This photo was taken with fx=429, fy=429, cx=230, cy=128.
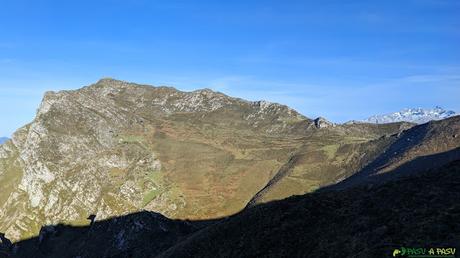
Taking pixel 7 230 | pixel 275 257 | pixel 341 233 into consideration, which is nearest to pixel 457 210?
pixel 341 233

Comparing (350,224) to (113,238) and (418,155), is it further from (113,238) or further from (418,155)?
(418,155)

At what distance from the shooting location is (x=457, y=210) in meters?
43.9

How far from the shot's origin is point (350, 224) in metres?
50.0

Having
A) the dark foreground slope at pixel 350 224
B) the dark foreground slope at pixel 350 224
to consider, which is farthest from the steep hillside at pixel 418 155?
the dark foreground slope at pixel 350 224

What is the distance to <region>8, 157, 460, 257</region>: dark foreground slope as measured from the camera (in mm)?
A: 41969

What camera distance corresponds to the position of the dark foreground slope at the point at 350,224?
1652 inches

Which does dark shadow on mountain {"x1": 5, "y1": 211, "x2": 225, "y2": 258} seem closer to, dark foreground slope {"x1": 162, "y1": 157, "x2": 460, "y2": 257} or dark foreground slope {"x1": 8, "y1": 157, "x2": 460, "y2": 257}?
dark foreground slope {"x1": 162, "y1": 157, "x2": 460, "y2": 257}

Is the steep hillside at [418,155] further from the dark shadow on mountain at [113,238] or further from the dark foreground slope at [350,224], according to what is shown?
the dark foreground slope at [350,224]

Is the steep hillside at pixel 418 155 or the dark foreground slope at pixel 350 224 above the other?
the steep hillside at pixel 418 155

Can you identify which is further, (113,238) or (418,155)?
(418,155)

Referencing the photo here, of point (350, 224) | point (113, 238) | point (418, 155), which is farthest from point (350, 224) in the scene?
point (418, 155)

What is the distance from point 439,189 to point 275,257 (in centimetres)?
2181

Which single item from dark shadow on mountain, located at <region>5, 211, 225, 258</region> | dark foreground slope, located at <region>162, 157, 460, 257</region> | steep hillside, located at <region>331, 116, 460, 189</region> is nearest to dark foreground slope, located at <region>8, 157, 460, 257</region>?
dark foreground slope, located at <region>162, 157, 460, 257</region>

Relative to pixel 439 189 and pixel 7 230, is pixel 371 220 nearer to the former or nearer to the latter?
pixel 439 189
